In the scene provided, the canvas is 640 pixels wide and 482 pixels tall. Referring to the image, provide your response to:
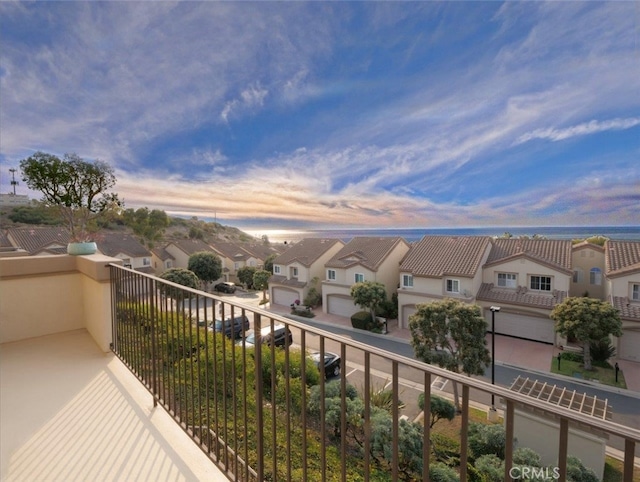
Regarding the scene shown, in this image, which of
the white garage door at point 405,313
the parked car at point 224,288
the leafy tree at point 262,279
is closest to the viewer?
the white garage door at point 405,313

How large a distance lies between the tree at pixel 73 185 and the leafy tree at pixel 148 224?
22373 mm

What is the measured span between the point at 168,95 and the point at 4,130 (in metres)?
5.17

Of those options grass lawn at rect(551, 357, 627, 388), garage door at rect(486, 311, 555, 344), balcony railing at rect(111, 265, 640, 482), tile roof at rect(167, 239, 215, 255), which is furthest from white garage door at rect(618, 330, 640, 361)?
→ tile roof at rect(167, 239, 215, 255)

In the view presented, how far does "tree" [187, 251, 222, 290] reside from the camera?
19.8 metres

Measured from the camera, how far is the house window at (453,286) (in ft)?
42.5

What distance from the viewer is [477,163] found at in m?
38.0

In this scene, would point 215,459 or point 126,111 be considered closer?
point 215,459

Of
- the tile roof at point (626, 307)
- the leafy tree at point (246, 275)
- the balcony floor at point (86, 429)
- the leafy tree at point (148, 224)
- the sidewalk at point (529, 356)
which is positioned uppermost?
the leafy tree at point (148, 224)

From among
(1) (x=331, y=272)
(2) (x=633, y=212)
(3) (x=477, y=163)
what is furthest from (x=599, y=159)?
(1) (x=331, y=272)

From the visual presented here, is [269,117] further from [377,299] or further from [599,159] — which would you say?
[599,159]

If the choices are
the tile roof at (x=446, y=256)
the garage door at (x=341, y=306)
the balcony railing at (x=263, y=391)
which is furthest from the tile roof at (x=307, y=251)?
the balcony railing at (x=263, y=391)

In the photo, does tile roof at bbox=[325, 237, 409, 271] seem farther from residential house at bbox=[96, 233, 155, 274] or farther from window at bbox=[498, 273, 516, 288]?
residential house at bbox=[96, 233, 155, 274]

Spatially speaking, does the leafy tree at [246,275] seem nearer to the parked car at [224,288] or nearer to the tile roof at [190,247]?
the parked car at [224,288]

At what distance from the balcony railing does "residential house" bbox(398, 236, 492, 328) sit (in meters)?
11.0
